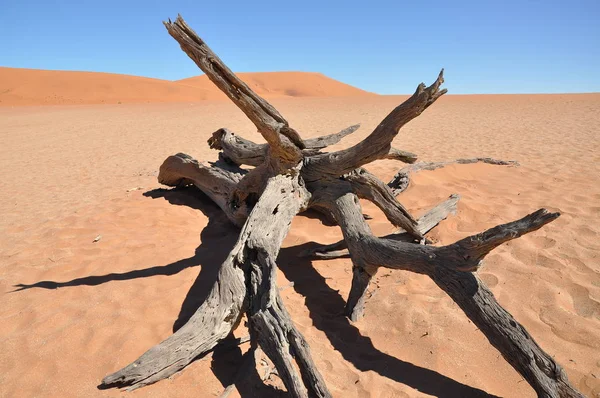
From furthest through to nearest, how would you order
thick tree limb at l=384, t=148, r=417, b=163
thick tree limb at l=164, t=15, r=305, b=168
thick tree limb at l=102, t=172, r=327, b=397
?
thick tree limb at l=384, t=148, r=417, b=163, thick tree limb at l=164, t=15, r=305, b=168, thick tree limb at l=102, t=172, r=327, b=397

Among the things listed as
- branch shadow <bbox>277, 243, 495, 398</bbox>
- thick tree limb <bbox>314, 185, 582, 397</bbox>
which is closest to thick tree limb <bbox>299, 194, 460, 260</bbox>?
branch shadow <bbox>277, 243, 495, 398</bbox>

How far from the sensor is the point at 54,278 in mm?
3604

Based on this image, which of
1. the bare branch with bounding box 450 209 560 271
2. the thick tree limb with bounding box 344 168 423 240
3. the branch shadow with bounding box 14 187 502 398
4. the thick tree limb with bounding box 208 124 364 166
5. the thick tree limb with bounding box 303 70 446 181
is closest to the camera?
the bare branch with bounding box 450 209 560 271

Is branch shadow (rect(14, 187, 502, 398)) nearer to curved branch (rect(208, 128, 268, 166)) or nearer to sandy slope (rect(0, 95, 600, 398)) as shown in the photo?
sandy slope (rect(0, 95, 600, 398))

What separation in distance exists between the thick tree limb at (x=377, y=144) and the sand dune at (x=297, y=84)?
→ 6113 centimetres

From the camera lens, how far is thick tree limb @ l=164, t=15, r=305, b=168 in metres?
2.92

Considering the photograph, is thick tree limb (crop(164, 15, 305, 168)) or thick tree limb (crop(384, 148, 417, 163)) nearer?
thick tree limb (crop(164, 15, 305, 168))

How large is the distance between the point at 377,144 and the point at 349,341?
1602mm

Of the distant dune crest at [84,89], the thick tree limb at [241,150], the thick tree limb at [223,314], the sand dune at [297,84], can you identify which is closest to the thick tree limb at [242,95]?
the thick tree limb at [223,314]

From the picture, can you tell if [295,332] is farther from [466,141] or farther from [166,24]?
[466,141]

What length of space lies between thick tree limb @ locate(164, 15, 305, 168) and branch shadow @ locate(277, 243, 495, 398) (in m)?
1.10

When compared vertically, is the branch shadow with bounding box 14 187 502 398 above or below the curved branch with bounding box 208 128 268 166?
below

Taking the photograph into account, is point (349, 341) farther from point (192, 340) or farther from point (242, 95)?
point (242, 95)

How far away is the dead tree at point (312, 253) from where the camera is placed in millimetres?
2197
